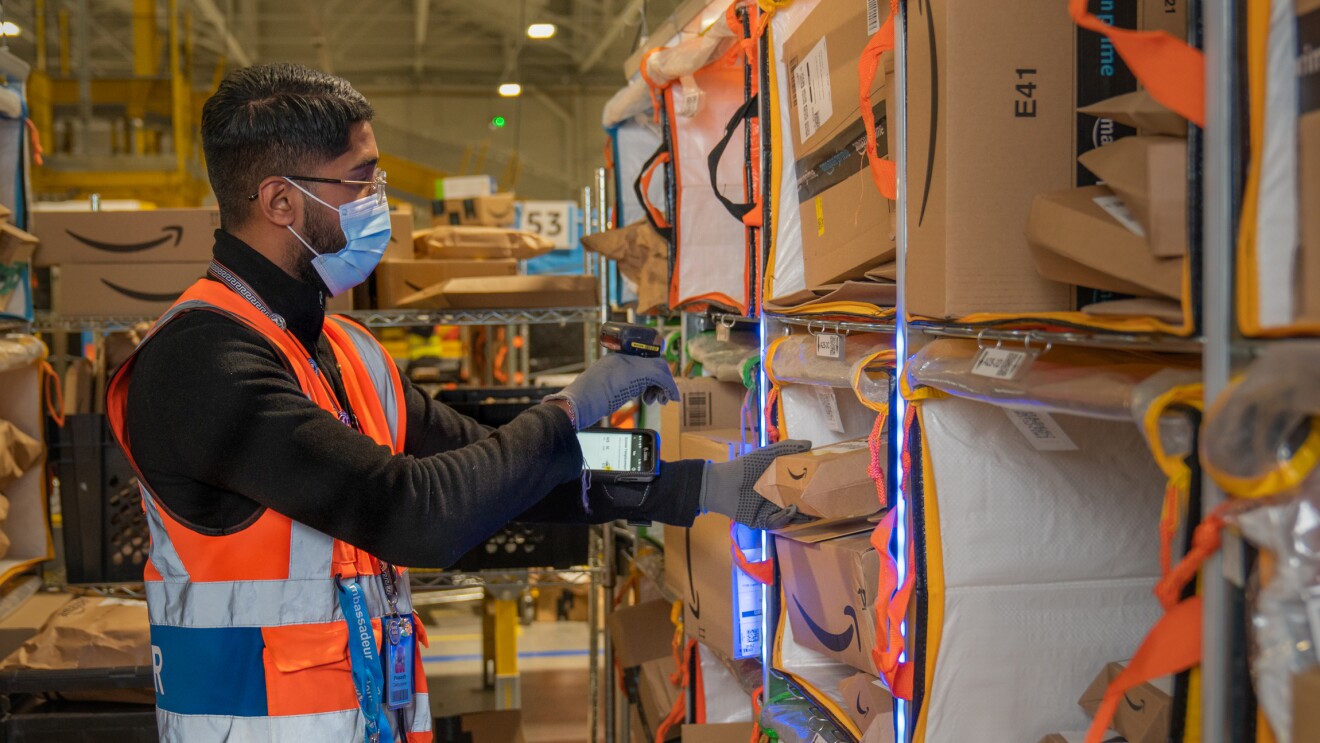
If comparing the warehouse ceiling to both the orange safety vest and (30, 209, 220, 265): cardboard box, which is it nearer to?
(30, 209, 220, 265): cardboard box

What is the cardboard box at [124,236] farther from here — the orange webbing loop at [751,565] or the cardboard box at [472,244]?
the orange webbing loop at [751,565]

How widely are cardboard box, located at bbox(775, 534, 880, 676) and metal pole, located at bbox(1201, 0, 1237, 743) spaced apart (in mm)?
720

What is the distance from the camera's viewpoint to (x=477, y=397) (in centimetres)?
363

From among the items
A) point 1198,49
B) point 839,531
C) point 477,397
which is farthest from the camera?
point 477,397

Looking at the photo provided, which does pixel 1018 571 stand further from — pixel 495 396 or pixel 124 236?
pixel 124 236

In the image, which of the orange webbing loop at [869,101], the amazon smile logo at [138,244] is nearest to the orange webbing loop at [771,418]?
the orange webbing loop at [869,101]

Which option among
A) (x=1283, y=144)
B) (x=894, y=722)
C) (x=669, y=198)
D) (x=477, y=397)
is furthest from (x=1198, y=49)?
(x=477, y=397)

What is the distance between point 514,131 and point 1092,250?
1678 cm

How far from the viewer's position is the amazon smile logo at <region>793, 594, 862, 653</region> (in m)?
1.73

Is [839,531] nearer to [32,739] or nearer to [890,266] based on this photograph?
[890,266]

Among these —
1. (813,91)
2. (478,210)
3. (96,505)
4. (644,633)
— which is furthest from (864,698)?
(478,210)

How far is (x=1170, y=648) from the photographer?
3.27ft

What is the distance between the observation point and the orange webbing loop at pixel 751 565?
7.07 feet

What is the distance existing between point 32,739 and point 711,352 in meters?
2.10
